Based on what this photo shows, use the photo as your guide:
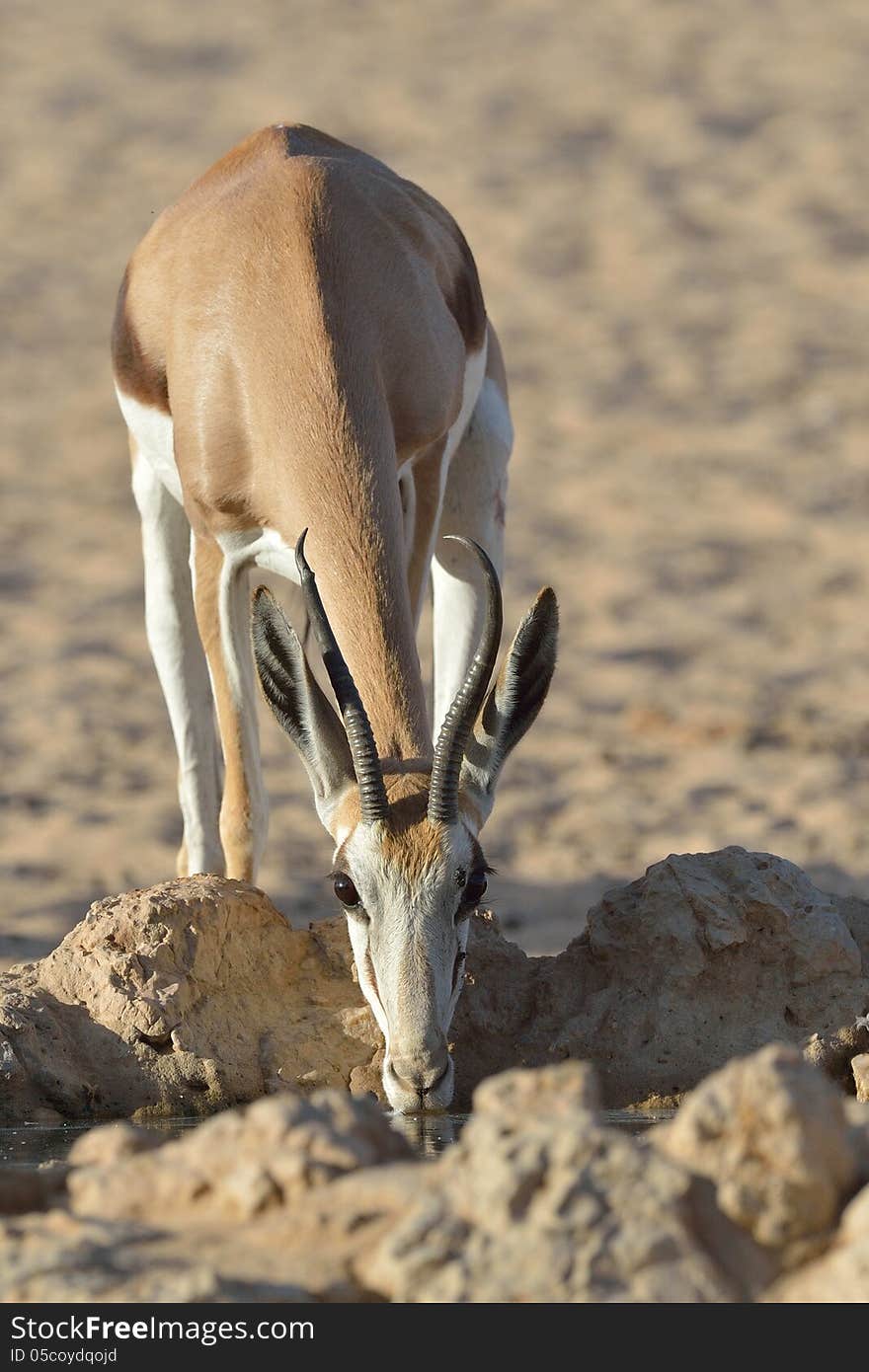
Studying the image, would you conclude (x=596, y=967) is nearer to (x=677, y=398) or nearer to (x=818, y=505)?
(x=818, y=505)

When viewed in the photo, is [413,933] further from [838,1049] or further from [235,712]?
[235,712]

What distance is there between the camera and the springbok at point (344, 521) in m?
5.42

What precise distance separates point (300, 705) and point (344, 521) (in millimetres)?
615

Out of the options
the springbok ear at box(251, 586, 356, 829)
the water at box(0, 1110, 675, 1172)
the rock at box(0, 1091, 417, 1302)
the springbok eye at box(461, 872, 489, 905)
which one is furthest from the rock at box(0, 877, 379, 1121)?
the rock at box(0, 1091, 417, 1302)

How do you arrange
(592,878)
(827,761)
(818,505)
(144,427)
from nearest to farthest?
(144,427)
(592,878)
(827,761)
(818,505)

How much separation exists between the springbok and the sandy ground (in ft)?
6.11

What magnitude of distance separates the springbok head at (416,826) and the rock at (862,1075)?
109cm

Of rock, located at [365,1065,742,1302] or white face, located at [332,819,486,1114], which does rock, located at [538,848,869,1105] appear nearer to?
white face, located at [332,819,486,1114]

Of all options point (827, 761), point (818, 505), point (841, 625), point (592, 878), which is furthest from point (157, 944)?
point (818, 505)

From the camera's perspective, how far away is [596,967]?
630 cm

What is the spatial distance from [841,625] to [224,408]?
314 inches

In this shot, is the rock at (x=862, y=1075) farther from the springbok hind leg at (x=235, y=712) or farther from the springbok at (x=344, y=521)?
the springbok hind leg at (x=235, y=712)
